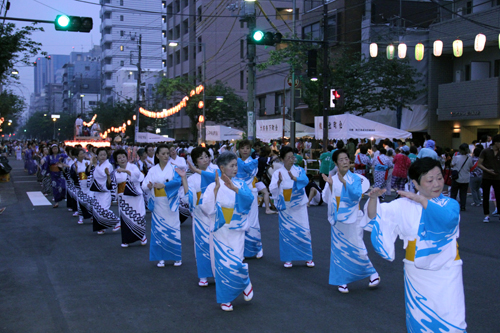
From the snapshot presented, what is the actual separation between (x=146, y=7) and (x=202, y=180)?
278 ft

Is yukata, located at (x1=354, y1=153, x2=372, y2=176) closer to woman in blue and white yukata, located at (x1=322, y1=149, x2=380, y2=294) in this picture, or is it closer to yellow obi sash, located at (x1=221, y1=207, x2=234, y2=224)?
woman in blue and white yukata, located at (x1=322, y1=149, x2=380, y2=294)

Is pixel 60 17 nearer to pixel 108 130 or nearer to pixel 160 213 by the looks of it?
pixel 160 213

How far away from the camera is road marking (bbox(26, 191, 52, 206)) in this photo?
614 inches

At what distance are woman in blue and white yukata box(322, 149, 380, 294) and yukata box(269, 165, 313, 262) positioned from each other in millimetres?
1180

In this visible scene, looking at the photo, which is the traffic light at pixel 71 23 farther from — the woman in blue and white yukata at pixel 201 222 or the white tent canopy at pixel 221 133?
the white tent canopy at pixel 221 133

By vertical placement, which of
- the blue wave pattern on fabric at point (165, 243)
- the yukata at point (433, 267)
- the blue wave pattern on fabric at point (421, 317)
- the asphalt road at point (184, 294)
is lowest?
the asphalt road at point (184, 294)

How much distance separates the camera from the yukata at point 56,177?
14758 millimetres

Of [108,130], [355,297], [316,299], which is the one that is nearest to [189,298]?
[316,299]

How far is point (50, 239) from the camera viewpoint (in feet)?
31.7

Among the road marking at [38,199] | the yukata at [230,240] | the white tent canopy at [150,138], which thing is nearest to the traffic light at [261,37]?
the road marking at [38,199]

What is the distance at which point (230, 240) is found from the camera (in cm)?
530

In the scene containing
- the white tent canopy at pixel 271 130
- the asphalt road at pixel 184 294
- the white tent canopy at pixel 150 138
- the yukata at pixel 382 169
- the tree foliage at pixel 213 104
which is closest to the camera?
the asphalt road at pixel 184 294

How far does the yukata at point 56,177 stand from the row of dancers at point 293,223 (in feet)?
16.2

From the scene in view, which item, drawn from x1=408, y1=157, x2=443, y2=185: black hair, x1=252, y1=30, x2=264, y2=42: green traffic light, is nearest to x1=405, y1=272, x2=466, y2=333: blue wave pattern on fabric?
x1=408, y1=157, x2=443, y2=185: black hair
